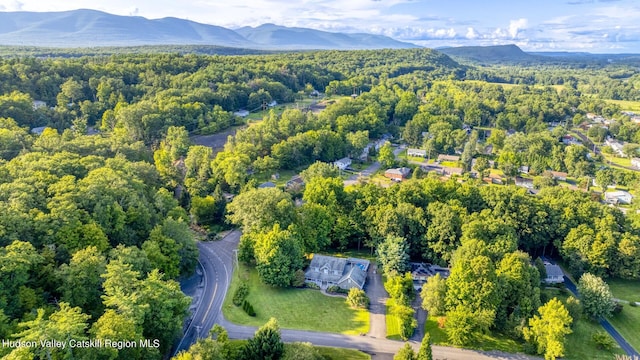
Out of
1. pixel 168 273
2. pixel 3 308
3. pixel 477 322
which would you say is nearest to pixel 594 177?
pixel 477 322

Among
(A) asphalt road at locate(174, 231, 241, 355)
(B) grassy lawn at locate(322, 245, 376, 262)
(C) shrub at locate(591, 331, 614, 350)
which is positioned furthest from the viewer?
(B) grassy lawn at locate(322, 245, 376, 262)

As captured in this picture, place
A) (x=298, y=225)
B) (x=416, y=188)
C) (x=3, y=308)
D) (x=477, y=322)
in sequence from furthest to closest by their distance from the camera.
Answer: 1. (x=416, y=188)
2. (x=298, y=225)
3. (x=477, y=322)
4. (x=3, y=308)

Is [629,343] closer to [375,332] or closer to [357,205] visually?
[375,332]

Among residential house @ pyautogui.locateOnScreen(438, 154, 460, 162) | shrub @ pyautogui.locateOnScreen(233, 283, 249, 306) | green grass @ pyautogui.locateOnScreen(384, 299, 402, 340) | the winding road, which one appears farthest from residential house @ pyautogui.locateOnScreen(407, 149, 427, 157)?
shrub @ pyautogui.locateOnScreen(233, 283, 249, 306)

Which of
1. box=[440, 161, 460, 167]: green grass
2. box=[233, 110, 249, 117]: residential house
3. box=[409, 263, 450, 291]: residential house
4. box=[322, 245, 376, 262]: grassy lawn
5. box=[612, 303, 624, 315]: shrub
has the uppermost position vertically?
box=[233, 110, 249, 117]: residential house

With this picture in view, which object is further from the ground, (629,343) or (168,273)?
(168,273)

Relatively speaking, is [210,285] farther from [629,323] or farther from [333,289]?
[629,323]

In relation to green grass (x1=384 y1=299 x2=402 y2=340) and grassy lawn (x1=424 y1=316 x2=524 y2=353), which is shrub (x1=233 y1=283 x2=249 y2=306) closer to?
green grass (x1=384 y1=299 x2=402 y2=340)

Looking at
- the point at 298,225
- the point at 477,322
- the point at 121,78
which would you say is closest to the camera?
the point at 477,322
